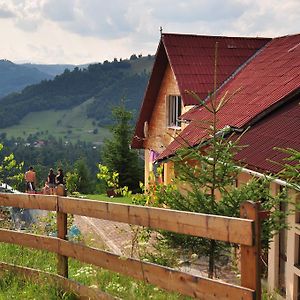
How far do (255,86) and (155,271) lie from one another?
36.1ft

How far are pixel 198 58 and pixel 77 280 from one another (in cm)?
1394

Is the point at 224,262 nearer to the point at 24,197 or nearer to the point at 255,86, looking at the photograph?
the point at 24,197

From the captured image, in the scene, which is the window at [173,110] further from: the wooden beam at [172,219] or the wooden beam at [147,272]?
the wooden beam at [172,219]

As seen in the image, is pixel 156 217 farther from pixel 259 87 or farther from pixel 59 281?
pixel 259 87

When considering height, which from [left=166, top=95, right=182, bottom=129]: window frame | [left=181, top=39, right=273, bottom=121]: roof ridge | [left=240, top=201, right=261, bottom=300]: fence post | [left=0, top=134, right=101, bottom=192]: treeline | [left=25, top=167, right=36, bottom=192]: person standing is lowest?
[left=0, top=134, right=101, bottom=192]: treeline

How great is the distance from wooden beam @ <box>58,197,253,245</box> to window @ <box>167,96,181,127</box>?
14427mm

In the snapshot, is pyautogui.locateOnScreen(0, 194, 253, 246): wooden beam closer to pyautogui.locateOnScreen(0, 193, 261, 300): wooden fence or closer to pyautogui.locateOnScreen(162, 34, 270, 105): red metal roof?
pyautogui.locateOnScreen(0, 193, 261, 300): wooden fence

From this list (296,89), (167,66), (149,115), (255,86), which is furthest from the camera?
(149,115)

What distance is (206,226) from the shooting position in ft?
14.3

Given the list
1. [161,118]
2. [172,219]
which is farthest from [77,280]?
[161,118]

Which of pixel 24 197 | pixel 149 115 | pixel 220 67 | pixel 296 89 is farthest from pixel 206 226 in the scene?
pixel 149 115

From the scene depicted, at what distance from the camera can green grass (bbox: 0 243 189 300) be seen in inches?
204

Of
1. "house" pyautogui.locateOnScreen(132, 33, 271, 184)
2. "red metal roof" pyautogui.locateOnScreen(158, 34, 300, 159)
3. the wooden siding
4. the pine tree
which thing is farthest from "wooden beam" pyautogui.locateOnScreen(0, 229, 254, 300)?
the pine tree

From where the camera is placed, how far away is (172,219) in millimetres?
4645
